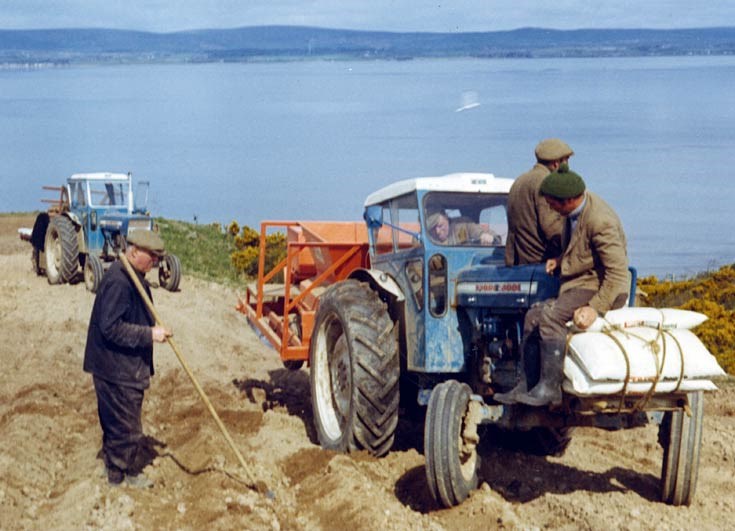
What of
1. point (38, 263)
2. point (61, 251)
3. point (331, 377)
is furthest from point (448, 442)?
point (38, 263)

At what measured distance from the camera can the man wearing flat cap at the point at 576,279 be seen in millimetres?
6242

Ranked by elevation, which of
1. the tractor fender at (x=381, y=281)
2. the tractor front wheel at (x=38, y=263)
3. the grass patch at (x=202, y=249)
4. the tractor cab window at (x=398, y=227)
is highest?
the tractor cab window at (x=398, y=227)

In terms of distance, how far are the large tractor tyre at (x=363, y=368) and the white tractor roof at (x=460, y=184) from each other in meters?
0.85

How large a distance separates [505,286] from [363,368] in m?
1.26

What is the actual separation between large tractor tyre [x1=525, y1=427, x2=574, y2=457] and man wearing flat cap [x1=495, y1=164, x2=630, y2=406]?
1.87 m

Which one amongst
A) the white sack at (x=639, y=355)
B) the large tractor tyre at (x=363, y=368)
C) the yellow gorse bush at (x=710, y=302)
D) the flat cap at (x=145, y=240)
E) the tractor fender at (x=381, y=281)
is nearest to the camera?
the white sack at (x=639, y=355)

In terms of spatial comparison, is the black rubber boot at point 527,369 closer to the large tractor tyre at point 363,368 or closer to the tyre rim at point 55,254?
the large tractor tyre at point 363,368

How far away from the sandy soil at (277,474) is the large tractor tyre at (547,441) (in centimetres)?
13

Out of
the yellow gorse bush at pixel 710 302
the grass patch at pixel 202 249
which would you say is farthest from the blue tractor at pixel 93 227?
the yellow gorse bush at pixel 710 302

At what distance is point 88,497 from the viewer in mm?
7070

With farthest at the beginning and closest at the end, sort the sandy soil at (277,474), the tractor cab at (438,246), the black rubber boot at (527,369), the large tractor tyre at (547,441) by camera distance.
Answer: the large tractor tyre at (547,441) < the tractor cab at (438,246) < the sandy soil at (277,474) < the black rubber boot at (527,369)

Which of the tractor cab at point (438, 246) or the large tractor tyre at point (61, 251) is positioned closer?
the tractor cab at point (438, 246)

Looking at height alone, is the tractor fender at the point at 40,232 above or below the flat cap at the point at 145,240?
below

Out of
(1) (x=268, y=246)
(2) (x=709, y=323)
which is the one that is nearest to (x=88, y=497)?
(2) (x=709, y=323)
